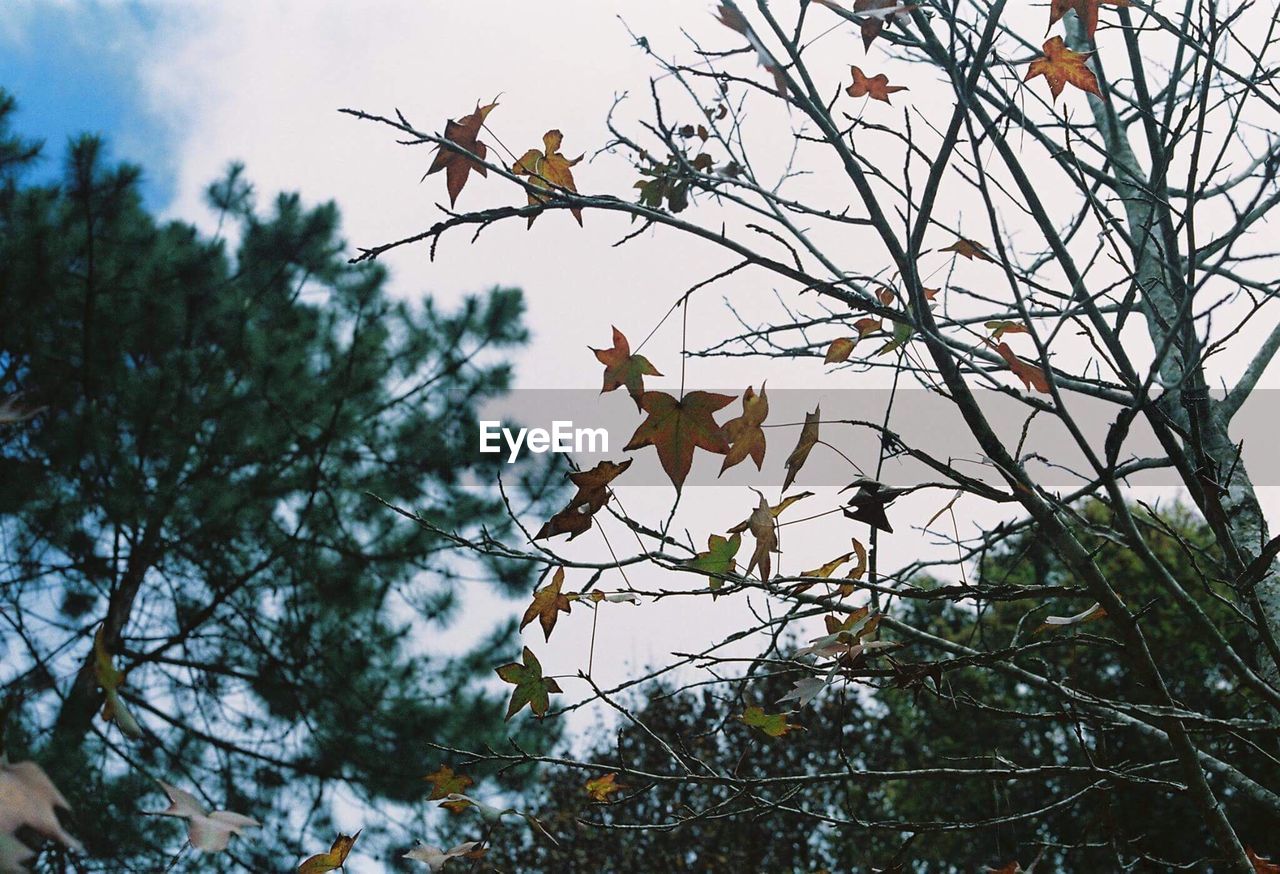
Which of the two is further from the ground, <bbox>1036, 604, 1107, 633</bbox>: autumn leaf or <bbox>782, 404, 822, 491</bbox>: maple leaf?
<bbox>782, 404, 822, 491</bbox>: maple leaf

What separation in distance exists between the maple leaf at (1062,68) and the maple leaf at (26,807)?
1.15 meters

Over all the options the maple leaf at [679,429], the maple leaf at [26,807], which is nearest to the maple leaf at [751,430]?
the maple leaf at [679,429]

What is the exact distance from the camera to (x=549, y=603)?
114 centimetres

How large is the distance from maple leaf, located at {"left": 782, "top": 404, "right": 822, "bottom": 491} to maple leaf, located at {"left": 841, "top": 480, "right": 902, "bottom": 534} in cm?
5

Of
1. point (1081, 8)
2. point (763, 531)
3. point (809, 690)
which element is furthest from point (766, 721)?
point (1081, 8)

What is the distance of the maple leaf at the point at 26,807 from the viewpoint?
0.44m

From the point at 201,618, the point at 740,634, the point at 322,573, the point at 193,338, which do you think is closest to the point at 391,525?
the point at 322,573

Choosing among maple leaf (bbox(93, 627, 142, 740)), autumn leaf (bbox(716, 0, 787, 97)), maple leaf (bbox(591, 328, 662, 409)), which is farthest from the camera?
maple leaf (bbox(591, 328, 662, 409))

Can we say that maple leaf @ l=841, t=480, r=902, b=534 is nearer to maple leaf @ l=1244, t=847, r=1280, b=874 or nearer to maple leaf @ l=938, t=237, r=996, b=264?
maple leaf @ l=938, t=237, r=996, b=264

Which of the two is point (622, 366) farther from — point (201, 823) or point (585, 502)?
point (201, 823)

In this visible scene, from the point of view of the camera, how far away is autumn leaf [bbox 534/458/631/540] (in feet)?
3.26

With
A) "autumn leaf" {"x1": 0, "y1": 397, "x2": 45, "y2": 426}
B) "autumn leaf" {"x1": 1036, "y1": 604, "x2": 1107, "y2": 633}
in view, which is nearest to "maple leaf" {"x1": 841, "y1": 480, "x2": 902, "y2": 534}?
"autumn leaf" {"x1": 1036, "y1": 604, "x2": 1107, "y2": 633}

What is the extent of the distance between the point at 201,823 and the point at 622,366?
525 mm

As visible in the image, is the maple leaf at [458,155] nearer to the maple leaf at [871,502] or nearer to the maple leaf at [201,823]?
the maple leaf at [871,502]
